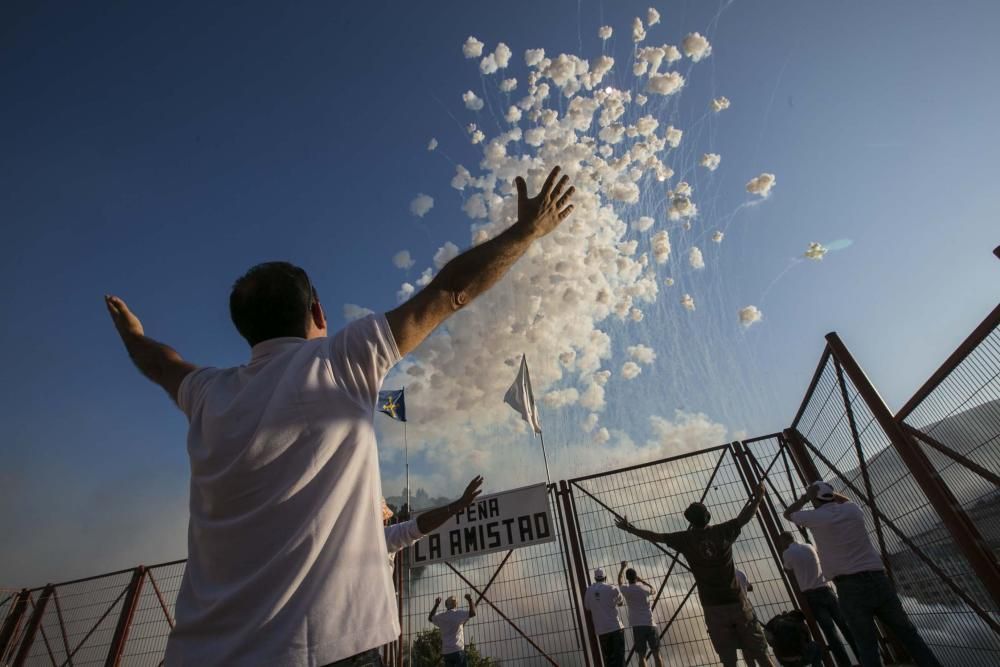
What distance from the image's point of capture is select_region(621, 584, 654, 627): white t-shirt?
761cm

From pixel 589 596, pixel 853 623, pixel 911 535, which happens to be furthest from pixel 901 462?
pixel 589 596

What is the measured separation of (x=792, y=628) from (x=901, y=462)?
2349mm

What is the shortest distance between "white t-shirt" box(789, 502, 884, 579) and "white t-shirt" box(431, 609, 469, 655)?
5825 mm

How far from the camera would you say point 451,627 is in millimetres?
8508

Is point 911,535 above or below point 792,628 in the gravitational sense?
above

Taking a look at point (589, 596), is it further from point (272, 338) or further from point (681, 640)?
point (272, 338)

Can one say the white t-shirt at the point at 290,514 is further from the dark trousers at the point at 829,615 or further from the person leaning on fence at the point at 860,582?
the dark trousers at the point at 829,615

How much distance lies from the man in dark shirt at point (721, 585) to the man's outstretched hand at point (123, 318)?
5792 millimetres

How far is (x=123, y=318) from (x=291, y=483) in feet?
4.46

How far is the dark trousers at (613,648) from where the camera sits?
283 inches

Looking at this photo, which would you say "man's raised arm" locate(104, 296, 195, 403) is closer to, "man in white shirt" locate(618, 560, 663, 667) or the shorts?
"man in white shirt" locate(618, 560, 663, 667)

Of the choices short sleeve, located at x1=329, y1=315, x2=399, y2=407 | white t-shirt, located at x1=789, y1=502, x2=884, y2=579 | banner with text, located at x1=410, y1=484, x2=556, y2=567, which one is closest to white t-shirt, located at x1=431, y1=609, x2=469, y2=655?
banner with text, located at x1=410, y1=484, x2=556, y2=567

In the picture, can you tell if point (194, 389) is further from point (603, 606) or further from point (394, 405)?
point (394, 405)

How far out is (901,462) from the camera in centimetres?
504
